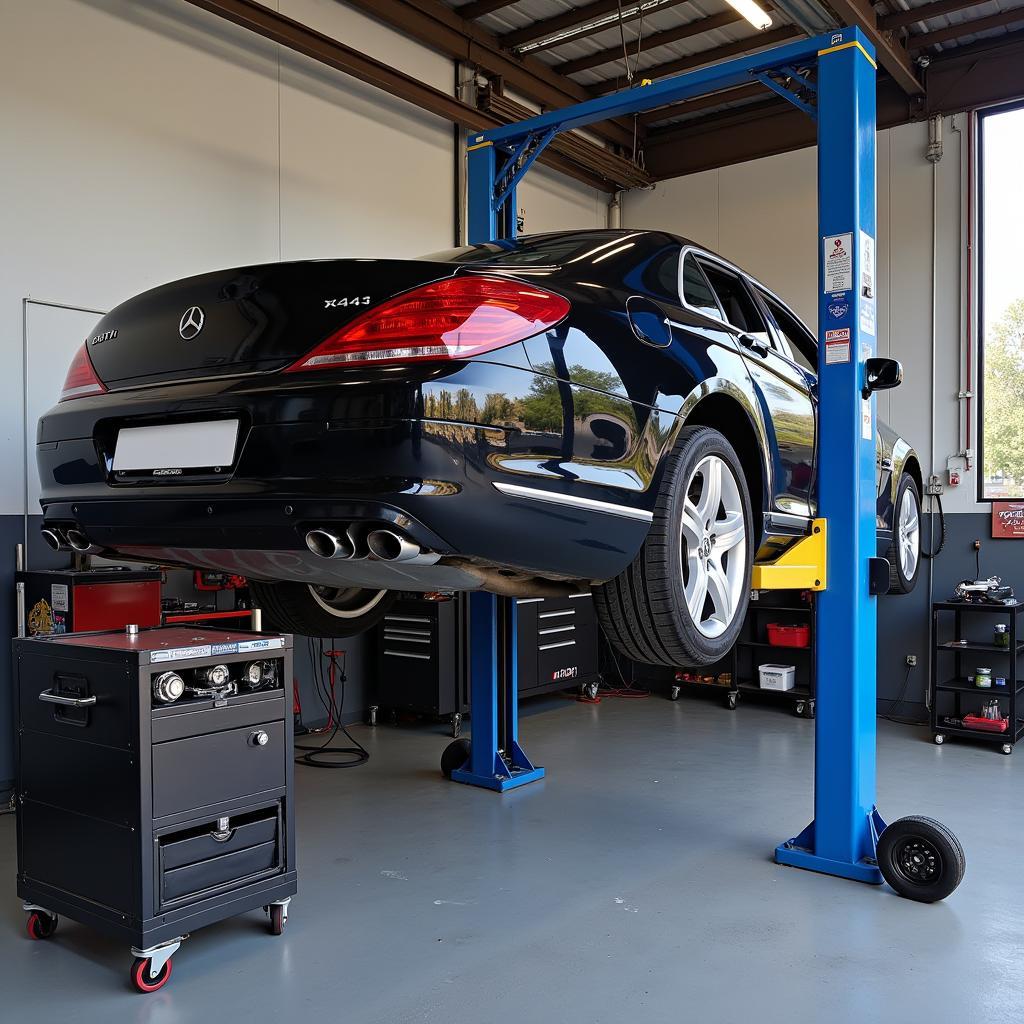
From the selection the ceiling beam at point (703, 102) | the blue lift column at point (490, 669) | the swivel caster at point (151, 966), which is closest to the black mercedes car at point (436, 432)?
the swivel caster at point (151, 966)

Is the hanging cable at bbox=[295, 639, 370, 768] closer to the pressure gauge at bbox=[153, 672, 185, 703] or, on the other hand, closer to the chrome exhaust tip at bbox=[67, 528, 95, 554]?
the pressure gauge at bbox=[153, 672, 185, 703]

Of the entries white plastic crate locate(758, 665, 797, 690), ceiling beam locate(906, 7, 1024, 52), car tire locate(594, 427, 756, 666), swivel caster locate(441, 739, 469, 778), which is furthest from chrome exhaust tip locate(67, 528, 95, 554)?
ceiling beam locate(906, 7, 1024, 52)

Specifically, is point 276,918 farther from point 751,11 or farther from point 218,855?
point 751,11

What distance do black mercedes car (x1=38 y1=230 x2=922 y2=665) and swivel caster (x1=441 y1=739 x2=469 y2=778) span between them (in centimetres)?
188

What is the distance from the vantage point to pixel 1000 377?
5.93m

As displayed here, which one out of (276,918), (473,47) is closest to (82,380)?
(276,918)

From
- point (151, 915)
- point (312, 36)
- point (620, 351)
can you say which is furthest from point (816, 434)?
point (312, 36)

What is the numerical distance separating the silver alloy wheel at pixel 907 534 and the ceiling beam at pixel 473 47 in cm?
368

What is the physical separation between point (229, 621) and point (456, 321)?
10.6 ft

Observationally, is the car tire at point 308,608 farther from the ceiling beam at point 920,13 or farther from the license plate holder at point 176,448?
the ceiling beam at point 920,13

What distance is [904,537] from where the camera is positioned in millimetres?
5051

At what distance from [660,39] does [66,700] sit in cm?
556

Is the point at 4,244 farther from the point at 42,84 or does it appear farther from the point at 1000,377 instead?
the point at 1000,377

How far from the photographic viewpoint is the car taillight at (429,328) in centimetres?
175
